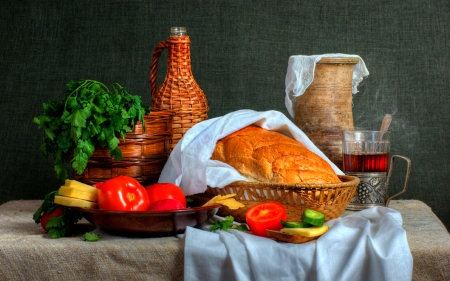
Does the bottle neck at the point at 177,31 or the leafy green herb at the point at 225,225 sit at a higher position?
the bottle neck at the point at 177,31

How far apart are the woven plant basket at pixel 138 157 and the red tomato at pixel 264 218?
0.44 m

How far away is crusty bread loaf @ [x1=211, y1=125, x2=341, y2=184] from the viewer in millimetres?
1611

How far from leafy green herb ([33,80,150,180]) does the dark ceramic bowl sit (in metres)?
0.21

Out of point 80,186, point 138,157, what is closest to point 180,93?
point 138,157

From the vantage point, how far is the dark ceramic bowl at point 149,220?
146cm

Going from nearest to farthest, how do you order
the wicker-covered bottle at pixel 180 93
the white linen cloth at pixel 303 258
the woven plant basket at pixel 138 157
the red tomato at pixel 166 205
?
the white linen cloth at pixel 303 258 → the red tomato at pixel 166 205 → the woven plant basket at pixel 138 157 → the wicker-covered bottle at pixel 180 93

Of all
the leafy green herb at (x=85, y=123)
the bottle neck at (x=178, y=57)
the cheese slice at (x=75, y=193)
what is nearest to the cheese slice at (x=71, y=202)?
the cheese slice at (x=75, y=193)

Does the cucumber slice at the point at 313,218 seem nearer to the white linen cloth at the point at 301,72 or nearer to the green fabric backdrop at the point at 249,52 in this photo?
the white linen cloth at the point at 301,72

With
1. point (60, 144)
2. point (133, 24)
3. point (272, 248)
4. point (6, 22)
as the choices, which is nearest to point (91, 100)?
point (60, 144)

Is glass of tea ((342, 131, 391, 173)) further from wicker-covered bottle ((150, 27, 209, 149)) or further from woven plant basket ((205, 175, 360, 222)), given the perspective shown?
wicker-covered bottle ((150, 27, 209, 149))

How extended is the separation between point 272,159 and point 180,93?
0.54 meters

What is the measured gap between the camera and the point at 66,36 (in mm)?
2668

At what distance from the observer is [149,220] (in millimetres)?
1468

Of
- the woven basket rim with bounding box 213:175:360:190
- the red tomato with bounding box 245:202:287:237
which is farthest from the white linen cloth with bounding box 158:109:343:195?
the red tomato with bounding box 245:202:287:237
